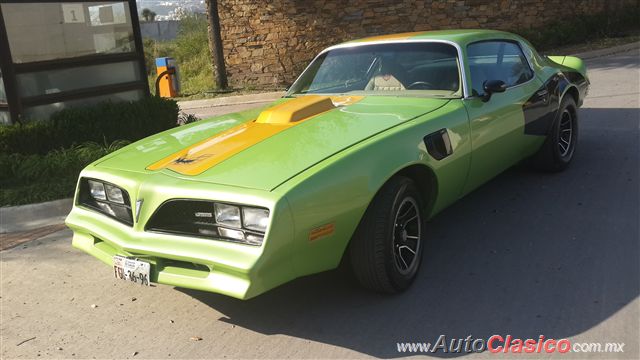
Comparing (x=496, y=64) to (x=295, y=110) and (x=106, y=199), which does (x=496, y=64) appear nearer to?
(x=295, y=110)

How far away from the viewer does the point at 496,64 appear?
491 cm

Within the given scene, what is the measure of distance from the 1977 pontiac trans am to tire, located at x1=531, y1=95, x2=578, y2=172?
1.37ft

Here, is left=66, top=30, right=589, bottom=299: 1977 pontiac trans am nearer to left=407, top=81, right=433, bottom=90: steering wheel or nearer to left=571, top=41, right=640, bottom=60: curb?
left=407, top=81, right=433, bottom=90: steering wheel

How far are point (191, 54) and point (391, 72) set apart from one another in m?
17.0

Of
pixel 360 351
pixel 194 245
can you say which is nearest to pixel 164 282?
pixel 194 245

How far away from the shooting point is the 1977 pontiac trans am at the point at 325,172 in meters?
2.95

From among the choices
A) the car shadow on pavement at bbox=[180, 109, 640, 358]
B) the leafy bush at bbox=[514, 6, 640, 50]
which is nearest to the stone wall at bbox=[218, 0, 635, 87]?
the leafy bush at bbox=[514, 6, 640, 50]

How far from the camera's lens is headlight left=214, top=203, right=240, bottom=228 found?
2975 mm

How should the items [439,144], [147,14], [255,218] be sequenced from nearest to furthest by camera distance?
1. [255,218]
2. [439,144]
3. [147,14]

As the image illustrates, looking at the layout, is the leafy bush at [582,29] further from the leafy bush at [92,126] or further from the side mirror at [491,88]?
the side mirror at [491,88]

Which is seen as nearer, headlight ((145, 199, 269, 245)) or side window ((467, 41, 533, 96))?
headlight ((145, 199, 269, 245))

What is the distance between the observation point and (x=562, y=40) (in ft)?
53.9

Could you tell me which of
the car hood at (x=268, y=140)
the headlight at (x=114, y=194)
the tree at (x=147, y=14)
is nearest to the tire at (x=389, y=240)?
the car hood at (x=268, y=140)

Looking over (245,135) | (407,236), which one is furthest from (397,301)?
(245,135)
